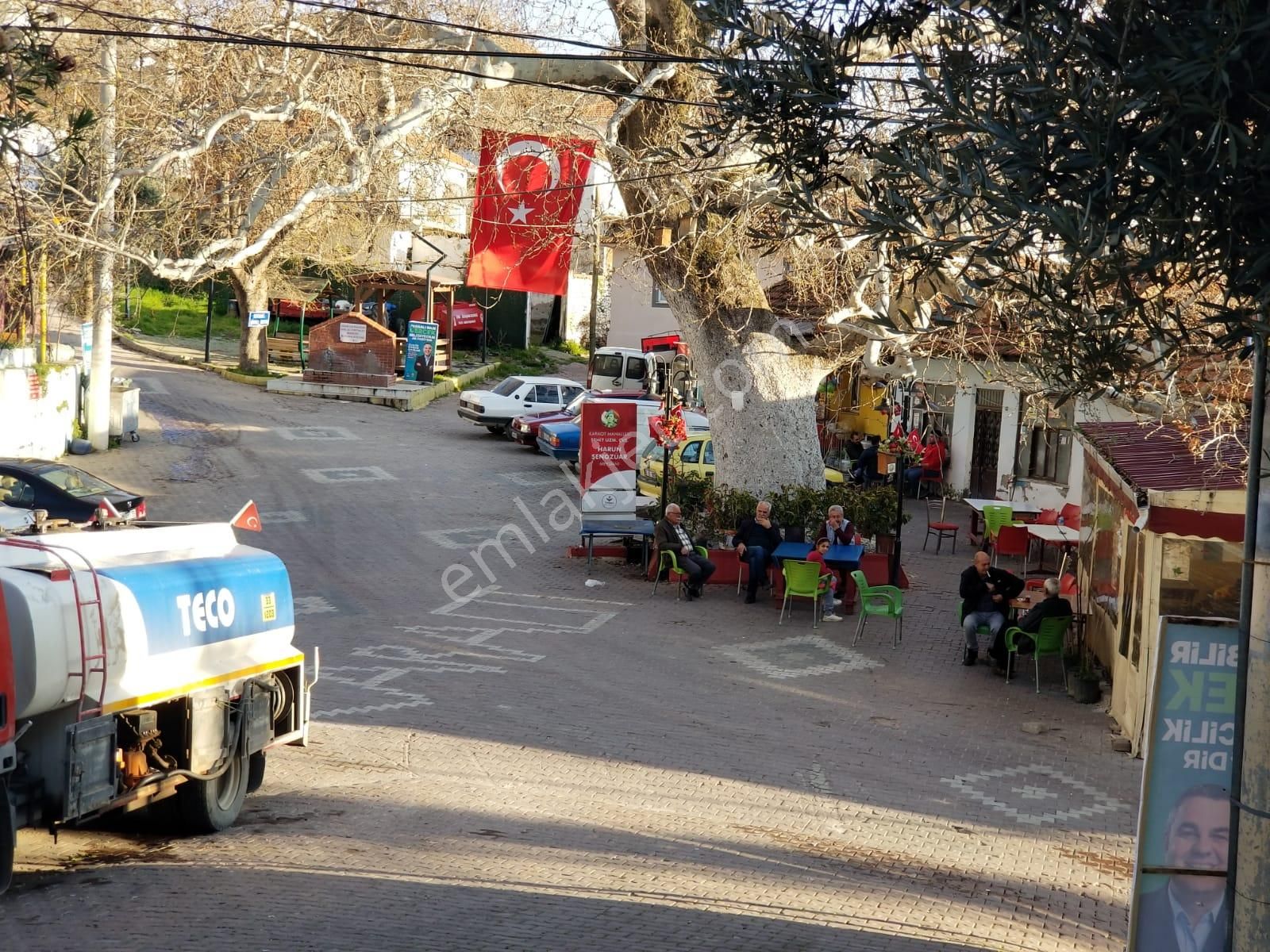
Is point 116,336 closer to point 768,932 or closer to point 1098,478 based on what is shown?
point 1098,478

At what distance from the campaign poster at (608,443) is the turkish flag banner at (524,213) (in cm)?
250

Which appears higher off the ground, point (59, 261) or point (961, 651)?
point (59, 261)

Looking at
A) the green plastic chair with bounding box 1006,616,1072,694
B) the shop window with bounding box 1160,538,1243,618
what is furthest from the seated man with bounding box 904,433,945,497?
the shop window with bounding box 1160,538,1243,618

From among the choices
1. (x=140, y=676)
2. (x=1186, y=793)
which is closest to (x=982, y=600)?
(x=1186, y=793)

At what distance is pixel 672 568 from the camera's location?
1880cm

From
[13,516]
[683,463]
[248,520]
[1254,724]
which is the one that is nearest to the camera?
[1254,724]

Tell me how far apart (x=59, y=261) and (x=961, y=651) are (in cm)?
1597

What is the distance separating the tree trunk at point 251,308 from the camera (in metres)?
36.8

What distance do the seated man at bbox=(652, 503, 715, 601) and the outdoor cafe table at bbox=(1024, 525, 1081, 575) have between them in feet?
15.7

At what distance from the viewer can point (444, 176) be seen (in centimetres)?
3788

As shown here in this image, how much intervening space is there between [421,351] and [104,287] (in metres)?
14.9

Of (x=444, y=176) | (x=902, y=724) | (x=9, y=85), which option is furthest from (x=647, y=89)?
(x=444, y=176)

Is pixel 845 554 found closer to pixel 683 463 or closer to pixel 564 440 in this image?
pixel 683 463

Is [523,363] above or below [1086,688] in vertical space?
above
